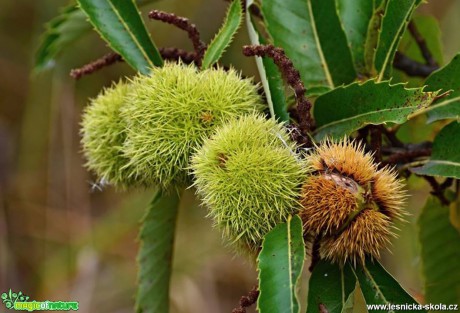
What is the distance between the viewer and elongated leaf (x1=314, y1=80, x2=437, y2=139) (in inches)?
48.4

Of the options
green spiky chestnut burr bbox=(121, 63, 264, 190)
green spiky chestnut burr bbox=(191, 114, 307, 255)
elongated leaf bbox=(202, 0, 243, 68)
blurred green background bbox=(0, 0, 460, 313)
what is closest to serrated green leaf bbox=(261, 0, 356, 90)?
elongated leaf bbox=(202, 0, 243, 68)

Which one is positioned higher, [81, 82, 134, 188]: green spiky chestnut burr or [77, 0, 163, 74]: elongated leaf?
[77, 0, 163, 74]: elongated leaf

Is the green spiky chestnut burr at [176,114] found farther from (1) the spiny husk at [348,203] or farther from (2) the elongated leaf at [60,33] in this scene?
(2) the elongated leaf at [60,33]

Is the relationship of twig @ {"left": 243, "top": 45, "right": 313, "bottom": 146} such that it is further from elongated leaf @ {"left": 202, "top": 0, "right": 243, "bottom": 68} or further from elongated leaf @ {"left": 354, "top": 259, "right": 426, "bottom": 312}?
elongated leaf @ {"left": 354, "top": 259, "right": 426, "bottom": 312}

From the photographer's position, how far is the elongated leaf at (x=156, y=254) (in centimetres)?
174

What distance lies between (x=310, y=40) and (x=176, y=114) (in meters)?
0.48

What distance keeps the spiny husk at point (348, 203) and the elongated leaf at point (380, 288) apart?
0.08 m

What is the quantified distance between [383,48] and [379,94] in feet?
0.77

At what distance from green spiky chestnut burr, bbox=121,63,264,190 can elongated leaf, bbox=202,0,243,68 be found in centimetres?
5

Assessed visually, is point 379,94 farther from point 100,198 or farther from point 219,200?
point 100,198

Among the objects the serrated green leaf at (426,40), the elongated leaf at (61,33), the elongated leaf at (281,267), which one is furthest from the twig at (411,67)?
the elongated leaf at (281,267)

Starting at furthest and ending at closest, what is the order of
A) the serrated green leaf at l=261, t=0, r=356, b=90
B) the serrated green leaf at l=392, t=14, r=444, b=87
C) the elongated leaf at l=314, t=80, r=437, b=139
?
the serrated green leaf at l=392, t=14, r=444, b=87
the serrated green leaf at l=261, t=0, r=356, b=90
the elongated leaf at l=314, t=80, r=437, b=139

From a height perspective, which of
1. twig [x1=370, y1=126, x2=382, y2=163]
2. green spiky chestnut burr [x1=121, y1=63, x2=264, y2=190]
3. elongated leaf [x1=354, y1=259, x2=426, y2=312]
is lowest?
elongated leaf [x1=354, y1=259, x2=426, y2=312]

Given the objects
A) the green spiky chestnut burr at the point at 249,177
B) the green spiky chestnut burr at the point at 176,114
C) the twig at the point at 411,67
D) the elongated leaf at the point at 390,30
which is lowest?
the green spiky chestnut burr at the point at 249,177
